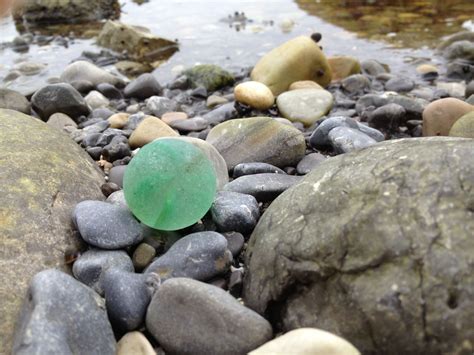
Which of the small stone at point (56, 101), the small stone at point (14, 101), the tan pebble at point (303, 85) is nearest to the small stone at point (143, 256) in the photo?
the small stone at point (56, 101)

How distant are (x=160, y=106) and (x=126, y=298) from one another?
3.73m

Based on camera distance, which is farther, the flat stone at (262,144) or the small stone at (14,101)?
the small stone at (14,101)

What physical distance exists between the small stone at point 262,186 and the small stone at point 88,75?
162 inches

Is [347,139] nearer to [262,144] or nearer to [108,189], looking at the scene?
[262,144]

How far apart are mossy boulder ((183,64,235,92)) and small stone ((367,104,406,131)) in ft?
8.13

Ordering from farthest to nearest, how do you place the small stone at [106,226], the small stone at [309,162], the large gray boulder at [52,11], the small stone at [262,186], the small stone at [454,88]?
the large gray boulder at [52,11] < the small stone at [454,88] < the small stone at [309,162] < the small stone at [262,186] < the small stone at [106,226]

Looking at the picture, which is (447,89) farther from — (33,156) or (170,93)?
(33,156)

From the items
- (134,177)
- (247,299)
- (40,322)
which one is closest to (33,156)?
(134,177)

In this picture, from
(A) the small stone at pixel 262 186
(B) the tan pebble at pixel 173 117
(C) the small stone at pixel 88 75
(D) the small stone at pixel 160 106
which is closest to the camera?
(A) the small stone at pixel 262 186

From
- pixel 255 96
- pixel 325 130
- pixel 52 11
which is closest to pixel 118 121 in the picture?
pixel 255 96

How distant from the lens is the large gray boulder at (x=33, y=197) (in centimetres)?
231

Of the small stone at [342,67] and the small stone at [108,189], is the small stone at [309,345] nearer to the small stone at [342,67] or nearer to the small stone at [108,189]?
the small stone at [108,189]

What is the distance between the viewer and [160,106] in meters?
5.69

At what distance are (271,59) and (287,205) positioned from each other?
170 inches
